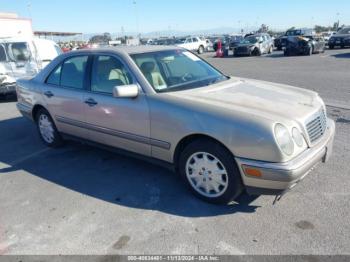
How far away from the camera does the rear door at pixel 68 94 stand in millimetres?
4578

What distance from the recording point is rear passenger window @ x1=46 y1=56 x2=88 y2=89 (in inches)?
181

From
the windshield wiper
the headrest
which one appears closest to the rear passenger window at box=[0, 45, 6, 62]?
the headrest

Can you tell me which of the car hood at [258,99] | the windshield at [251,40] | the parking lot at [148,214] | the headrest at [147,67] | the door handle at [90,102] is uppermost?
the headrest at [147,67]

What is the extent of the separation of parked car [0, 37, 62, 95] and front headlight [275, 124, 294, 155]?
9439 mm

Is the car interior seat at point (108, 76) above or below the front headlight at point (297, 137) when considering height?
above

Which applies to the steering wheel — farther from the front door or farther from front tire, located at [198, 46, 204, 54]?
front tire, located at [198, 46, 204, 54]

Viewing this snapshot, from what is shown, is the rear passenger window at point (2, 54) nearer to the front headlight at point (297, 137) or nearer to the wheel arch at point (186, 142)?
the wheel arch at point (186, 142)

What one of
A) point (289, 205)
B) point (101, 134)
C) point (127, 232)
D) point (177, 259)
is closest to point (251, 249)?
point (177, 259)

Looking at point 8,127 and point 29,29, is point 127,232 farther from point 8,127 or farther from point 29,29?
point 29,29

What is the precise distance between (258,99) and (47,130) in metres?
3.59

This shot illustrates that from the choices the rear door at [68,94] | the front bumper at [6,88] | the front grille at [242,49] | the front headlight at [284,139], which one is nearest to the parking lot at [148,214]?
the rear door at [68,94]

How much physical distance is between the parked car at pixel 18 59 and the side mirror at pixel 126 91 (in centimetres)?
792

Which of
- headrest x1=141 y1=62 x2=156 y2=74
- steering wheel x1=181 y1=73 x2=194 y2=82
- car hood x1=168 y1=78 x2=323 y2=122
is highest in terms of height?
headrest x1=141 y1=62 x2=156 y2=74

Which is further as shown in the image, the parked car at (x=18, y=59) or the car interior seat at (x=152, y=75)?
the parked car at (x=18, y=59)
